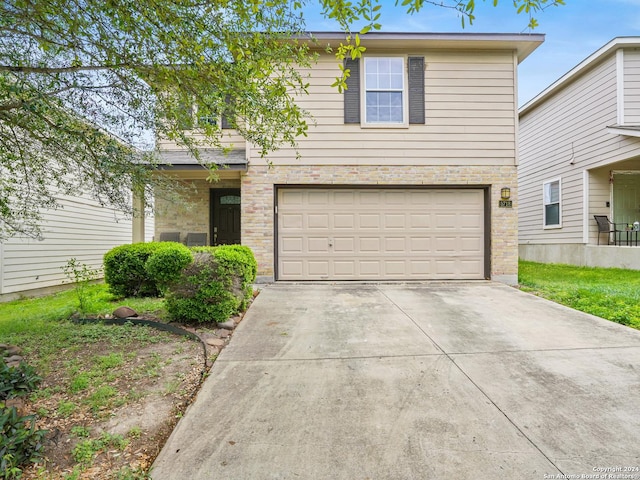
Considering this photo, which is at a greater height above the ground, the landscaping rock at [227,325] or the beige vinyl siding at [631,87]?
the beige vinyl siding at [631,87]

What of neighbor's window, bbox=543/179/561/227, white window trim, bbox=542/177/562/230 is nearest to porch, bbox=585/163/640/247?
white window trim, bbox=542/177/562/230

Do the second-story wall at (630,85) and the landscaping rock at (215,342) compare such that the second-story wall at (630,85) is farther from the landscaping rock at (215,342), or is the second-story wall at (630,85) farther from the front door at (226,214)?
the landscaping rock at (215,342)

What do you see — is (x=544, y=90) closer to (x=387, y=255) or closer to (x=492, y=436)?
(x=387, y=255)

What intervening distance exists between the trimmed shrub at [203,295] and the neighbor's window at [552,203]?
1152cm

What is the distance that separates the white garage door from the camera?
7.74 m

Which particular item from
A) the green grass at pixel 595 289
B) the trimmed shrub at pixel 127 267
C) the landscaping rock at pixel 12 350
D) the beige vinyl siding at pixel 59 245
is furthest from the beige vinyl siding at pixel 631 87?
the landscaping rock at pixel 12 350

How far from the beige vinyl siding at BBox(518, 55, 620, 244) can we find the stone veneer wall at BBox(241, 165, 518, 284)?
4.48 meters

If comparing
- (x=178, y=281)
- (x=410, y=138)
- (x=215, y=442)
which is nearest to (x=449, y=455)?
(x=215, y=442)

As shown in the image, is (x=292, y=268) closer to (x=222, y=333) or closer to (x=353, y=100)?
(x=222, y=333)

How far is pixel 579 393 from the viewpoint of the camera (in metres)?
2.79

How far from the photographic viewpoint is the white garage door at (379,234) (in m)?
7.74

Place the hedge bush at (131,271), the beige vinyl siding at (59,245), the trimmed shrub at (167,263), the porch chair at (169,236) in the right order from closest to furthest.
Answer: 1. the trimmed shrub at (167,263)
2. the hedge bush at (131,271)
3. the beige vinyl siding at (59,245)
4. the porch chair at (169,236)

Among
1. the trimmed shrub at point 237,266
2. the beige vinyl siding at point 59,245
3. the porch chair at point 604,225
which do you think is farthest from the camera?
the porch chair at point 604,225

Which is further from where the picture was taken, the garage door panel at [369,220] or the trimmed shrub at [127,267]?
the garage door panel at [369,220]
